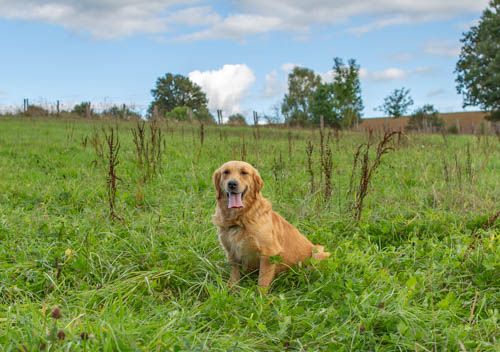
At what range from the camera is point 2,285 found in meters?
3.69

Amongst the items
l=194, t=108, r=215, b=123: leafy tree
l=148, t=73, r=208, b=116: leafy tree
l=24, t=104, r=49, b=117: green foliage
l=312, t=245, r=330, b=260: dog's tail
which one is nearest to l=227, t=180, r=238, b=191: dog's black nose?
l=312, t=245, r=330, b=260: dog's tail

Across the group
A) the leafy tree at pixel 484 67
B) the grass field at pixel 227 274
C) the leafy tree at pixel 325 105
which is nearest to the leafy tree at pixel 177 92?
the leafy tree at pixel 325 105

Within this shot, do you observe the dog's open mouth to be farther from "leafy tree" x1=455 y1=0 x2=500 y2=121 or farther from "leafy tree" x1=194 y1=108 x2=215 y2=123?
"leafy tree" x1=455 y1=0 x2=500 y2=121

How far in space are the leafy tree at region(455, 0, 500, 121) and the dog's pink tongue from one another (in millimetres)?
42445

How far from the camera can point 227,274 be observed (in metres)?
4.11

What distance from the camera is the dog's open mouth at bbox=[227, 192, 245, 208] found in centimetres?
388

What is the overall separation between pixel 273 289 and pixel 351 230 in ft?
5.67

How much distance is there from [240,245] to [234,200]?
0.37 meters

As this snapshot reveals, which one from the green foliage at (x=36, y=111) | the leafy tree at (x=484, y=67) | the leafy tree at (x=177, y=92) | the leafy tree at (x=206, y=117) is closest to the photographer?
the leafy tree at (x=206, y=117)

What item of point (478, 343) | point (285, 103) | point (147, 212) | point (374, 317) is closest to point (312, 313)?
point (374, 317)

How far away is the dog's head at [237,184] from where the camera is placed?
3908mm

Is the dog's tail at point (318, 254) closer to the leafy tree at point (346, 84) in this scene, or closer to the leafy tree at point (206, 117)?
the leafy tree at point (206, 117)

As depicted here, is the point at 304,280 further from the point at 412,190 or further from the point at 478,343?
the point at 412,190

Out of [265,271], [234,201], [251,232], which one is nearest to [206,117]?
[234,201]
